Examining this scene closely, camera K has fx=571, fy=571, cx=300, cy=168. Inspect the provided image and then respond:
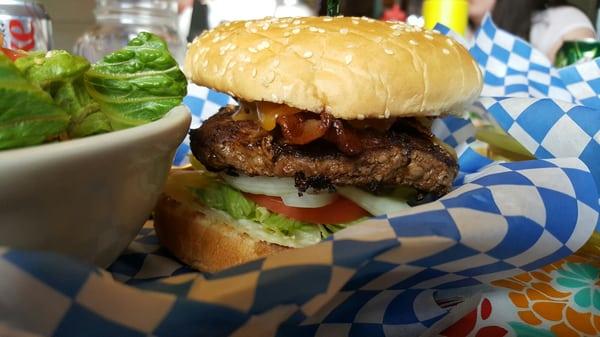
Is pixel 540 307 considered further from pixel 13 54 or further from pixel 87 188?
pixel 13 54

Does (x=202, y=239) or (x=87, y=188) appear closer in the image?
(x=87, y=188)

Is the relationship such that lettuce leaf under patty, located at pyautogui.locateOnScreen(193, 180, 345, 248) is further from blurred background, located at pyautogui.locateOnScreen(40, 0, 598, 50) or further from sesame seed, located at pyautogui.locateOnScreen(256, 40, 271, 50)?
blurred background, located at pyautogui.locateOnScreen(40, 0, 598, 50)

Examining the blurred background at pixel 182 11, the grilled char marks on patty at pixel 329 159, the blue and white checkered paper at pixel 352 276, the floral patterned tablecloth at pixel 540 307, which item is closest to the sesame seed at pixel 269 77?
the grilled char marks on patty at pixel 329 159

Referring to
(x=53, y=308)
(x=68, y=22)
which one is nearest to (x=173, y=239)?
(x=53, y=308)

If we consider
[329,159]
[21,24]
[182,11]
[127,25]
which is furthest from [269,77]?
[182,11]

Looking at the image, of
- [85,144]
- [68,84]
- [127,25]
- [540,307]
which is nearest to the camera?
[85,144]

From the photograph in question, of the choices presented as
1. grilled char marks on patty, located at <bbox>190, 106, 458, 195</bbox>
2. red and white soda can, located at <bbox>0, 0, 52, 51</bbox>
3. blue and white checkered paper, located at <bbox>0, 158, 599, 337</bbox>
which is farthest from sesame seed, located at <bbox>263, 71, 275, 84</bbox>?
red and white soda can, located at <bbox>0, 0, 52, 51</bbox>
